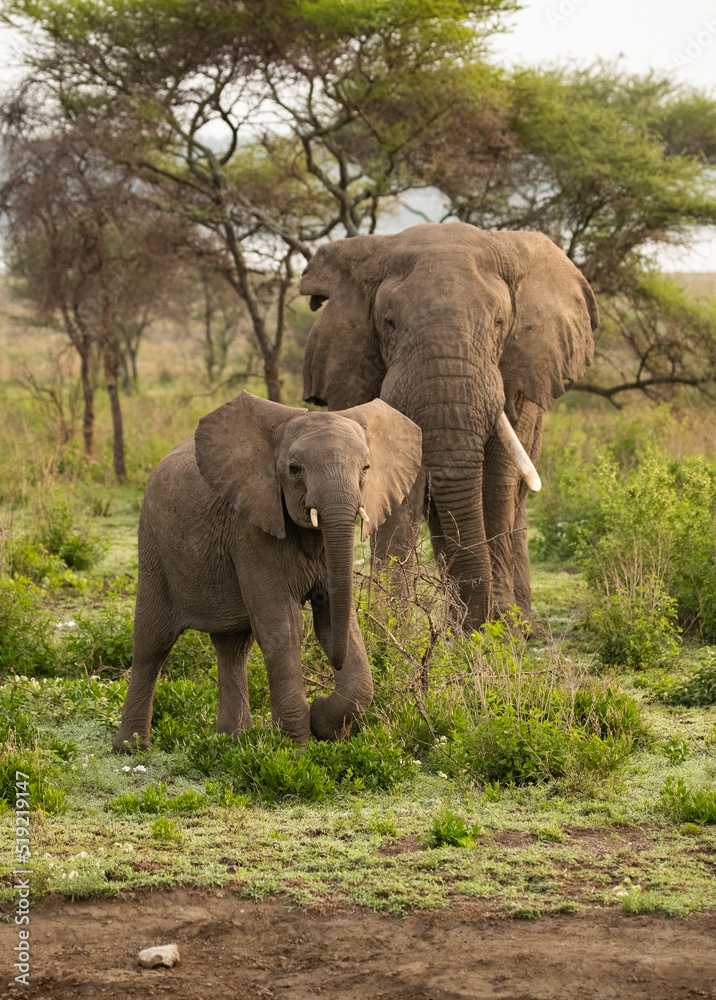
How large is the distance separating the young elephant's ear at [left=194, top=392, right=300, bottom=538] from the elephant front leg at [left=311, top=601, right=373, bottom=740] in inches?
23.8

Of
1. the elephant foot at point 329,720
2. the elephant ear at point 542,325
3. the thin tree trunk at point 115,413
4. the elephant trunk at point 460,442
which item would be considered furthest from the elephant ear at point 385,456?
the thin tree trunk at point 115,413

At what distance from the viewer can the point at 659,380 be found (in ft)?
69.4

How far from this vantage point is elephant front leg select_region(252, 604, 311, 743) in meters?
5.22

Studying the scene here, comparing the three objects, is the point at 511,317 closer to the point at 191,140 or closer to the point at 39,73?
the point at 191,140

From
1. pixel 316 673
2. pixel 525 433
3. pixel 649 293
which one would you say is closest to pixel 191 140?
pixel 649 293

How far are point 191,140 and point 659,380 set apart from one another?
9563mm

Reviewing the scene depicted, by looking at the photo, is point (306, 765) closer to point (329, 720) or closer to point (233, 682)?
point (329, 720)

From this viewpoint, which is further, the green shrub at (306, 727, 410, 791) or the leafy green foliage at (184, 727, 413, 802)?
the green shrub at (306, 727, 410, 791)

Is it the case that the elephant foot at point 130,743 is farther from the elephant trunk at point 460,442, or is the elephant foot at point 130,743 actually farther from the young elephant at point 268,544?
the elephant trunk at point 460,442

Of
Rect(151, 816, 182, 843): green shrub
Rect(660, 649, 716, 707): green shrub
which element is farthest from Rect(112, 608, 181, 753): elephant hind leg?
Rect(660, 649, 716, 707): green shrub

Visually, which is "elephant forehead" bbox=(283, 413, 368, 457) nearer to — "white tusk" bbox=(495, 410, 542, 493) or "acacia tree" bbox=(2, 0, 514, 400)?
"white tusk" bbox=(495, 410, 542, 493)

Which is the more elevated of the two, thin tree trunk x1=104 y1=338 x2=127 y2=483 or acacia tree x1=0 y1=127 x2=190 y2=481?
acacia tree x1=0 y1=127 x2=190 y2=481

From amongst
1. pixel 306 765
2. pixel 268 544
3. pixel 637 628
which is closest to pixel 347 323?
pixel 637 628

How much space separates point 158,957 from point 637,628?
4499mm
